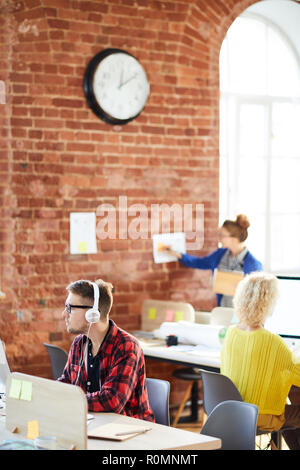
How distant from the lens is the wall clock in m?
5.80

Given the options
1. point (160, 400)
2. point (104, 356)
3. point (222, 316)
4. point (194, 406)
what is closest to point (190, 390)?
point (194, 406)

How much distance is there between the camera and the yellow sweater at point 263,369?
4.14 meters

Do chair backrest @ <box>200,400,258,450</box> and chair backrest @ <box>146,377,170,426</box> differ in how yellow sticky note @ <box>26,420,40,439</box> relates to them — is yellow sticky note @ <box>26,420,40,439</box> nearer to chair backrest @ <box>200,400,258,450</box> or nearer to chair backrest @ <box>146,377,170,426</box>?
chair backrest @ <box>200,400,258,450</box>

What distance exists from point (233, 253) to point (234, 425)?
2746mm

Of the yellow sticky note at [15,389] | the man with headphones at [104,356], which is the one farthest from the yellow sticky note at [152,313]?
the yellow sticky note at [15,389]

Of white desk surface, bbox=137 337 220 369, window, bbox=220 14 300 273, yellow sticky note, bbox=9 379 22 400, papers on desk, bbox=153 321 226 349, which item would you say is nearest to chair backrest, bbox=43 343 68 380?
white desk surface, bbox=137 337 220 369

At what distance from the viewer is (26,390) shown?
10.0 feet

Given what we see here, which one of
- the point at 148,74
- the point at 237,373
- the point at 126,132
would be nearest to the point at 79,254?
the point at 126,132

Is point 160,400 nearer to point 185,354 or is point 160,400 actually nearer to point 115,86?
point 185,354

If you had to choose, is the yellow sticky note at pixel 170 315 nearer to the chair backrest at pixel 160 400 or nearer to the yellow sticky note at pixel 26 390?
the chair backrest at pixel 160 400

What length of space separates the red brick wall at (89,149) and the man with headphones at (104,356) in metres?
2.02

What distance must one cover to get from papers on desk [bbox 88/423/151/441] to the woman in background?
2.80 metres
